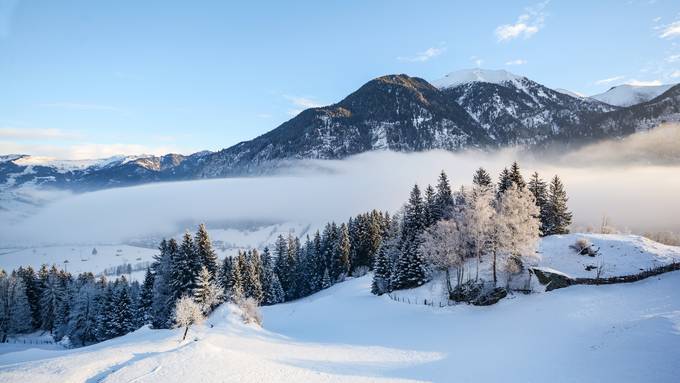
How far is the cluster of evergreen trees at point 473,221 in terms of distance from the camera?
49656 mm

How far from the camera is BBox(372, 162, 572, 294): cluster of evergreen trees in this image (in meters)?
49.7

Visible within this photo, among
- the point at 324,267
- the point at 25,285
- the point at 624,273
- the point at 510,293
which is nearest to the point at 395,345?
the point at 510,293

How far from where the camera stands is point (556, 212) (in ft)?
214

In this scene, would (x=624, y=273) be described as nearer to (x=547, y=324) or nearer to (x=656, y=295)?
(x=656, y=295)

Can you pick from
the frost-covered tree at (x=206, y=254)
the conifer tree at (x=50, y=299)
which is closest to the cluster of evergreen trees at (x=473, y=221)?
the frost-covered tree at (x=206, y=254)

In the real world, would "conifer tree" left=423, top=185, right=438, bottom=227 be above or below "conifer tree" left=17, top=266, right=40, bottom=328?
above

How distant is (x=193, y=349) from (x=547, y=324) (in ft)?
109

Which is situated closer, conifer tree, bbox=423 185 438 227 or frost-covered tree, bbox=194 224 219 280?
frost-covered tree, bbox=194 224 219 280

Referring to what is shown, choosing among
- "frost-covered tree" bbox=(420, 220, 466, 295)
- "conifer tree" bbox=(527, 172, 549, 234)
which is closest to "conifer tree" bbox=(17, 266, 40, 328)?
"frost-covered tree" bbox=(420, 220, 466, 295)

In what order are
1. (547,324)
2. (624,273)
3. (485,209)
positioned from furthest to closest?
(485,209) → (624,273) → (547,324)

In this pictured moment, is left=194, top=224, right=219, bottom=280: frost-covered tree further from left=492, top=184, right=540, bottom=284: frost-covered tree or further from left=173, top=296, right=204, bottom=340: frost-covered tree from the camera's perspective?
left=492, top=184, right=540, bottom=284: frost-covered tree

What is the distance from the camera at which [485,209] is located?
164 feet

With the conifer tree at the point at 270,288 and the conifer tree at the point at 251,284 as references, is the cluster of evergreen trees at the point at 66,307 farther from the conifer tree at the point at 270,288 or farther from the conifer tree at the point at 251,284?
the conifer tree at the point at 270,288

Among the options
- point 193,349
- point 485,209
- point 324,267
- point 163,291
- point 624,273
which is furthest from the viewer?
point 324,267
